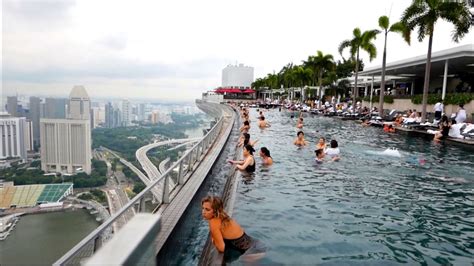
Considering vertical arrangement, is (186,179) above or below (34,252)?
above

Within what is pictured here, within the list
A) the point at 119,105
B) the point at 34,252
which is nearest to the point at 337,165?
the point at 34,252

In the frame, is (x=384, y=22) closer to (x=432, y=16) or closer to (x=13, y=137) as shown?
(x=432, y=16)

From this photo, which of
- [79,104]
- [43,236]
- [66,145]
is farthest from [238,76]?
[43,236]

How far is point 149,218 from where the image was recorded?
1.49m

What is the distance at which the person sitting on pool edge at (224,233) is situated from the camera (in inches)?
193

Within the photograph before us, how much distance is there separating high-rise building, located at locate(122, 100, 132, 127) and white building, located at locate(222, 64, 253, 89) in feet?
391

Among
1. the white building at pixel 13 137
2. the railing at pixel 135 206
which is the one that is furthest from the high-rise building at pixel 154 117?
the railing at pixel 135 206

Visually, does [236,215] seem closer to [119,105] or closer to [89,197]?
[89,197]

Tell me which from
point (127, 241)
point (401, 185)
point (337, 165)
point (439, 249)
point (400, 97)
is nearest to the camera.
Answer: point (127, 241)

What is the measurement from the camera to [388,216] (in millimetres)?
7301

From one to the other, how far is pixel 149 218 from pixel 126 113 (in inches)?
1173

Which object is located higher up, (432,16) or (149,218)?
(432,16)

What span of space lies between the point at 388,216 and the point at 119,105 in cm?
2400

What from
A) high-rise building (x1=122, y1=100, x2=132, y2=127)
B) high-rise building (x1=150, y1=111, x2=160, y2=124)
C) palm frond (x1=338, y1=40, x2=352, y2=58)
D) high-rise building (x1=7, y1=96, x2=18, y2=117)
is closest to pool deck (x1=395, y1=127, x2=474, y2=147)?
palm frond (x1=338, y1=40, x2=352, y2=58)
